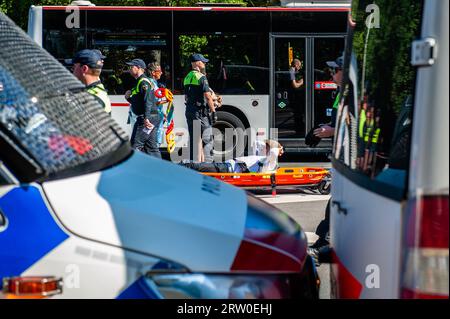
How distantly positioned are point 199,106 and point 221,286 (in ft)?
32.4

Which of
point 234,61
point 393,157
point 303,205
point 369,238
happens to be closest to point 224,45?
point 234,61

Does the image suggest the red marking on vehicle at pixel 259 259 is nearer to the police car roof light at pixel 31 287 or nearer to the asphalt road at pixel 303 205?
the police car roof light at pixel 31 287

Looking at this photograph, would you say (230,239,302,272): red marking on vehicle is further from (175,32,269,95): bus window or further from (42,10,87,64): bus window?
(42,10,87,64): bus window

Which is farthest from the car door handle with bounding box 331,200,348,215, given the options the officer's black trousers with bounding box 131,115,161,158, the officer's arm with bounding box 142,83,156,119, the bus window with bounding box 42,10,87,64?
the bus window with bounding box 42,10,87,64

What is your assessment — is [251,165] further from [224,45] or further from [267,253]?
[267,253]

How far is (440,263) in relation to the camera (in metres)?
2.28

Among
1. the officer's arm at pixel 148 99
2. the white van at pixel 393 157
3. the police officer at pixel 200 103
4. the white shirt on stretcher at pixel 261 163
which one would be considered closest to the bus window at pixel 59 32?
the police officer at pixel 200 103

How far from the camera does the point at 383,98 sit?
294cm

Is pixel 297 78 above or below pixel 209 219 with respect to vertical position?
below

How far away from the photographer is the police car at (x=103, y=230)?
8.11 ft
